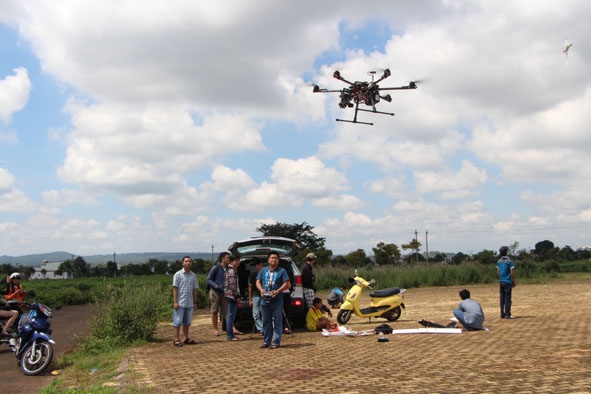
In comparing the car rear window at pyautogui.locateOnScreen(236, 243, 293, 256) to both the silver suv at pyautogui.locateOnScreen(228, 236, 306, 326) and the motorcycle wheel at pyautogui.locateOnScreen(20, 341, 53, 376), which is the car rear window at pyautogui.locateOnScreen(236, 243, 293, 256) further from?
the motorcycle wheel at pyautogui.locateOnScreen(20, 341, 53, 376)

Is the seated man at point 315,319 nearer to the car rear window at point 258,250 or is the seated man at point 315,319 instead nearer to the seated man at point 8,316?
the car rear window at point 258,250

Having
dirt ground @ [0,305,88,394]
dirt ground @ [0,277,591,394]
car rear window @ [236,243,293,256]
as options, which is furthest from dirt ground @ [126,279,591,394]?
car rear window @ [236,243,293,256]

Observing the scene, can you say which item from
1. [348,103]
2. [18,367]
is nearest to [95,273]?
[348,103]

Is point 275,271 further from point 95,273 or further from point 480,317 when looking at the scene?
point 95,273

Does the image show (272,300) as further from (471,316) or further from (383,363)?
(471,316)

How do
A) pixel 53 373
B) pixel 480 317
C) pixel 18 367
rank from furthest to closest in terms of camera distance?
pixel 480 317 → pixel 18 367 → pixel 53 373
